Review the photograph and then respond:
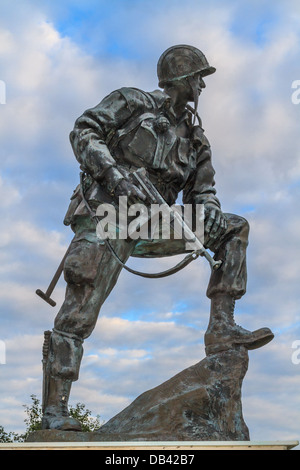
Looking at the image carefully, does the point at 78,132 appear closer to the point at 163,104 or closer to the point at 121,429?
the point at 163,104

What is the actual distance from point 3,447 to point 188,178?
3176mm

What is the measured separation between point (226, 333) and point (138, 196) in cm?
147

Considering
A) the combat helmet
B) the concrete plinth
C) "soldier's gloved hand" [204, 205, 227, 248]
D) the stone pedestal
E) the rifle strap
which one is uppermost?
the combat helmet

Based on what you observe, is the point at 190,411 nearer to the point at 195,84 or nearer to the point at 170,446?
the point at 170,446

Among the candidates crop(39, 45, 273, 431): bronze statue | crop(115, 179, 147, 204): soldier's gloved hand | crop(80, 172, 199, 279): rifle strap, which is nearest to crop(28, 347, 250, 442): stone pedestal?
crop(39, 45, 273, 431): bronze statue

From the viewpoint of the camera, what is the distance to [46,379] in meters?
6.68

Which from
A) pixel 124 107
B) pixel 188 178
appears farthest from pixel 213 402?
pixel 124 107

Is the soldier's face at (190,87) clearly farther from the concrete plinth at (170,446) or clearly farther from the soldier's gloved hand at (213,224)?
the concrete plinth at (170,446)

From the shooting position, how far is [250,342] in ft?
22.4

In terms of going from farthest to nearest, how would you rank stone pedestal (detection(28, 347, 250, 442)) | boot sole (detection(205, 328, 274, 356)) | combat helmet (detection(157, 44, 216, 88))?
1. combat helmet (detection(157, 44, 216, 88))
2. boot sole (detection(205, 328, 274, 356))
3. stone pedestal (detection(28, 347, 250, 442))

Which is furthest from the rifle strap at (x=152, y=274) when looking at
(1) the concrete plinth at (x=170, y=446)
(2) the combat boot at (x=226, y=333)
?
(1) the concrete plinth at (x=170, y=446)

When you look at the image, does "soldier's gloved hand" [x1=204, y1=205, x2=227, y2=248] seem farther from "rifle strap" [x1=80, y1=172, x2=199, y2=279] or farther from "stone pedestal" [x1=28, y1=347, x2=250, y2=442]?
"stone pedestal" [x1=28, y1=347, x2=250, y2=442]

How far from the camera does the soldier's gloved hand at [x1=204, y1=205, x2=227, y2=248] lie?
23.3 feet

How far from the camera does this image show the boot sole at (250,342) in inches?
268
